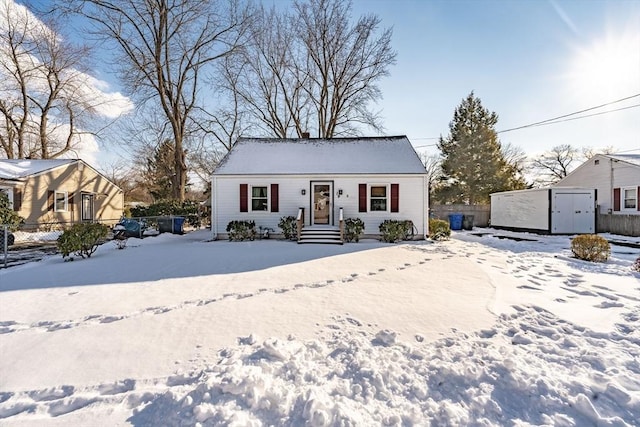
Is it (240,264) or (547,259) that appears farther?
(547,259)

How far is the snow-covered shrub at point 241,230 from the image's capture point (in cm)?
1286

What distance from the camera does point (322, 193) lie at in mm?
13656

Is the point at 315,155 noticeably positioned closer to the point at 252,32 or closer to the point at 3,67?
the point at 252,32

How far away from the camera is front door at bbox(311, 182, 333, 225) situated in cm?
1352

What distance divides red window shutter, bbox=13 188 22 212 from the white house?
1121cm

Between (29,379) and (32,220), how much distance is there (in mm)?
18941

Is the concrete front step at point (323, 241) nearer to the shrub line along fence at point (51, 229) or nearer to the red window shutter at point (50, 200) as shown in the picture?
the shrub line along fence at point (51, 229)

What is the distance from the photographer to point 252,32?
21.2 m

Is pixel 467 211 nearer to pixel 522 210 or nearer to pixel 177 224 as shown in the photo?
pixel 522 210

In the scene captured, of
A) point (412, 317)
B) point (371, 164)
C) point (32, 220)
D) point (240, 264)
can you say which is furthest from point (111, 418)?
point (32, 220)

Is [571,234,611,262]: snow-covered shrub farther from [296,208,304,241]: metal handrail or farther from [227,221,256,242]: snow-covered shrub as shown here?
[227,221,256,242]: snow-covered shrub

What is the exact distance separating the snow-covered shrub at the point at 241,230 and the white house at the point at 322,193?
0.57 m

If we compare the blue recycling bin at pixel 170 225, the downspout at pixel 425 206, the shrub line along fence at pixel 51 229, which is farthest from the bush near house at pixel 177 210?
the downspout at pixel 425 206

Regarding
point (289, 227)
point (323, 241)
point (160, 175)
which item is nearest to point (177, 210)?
point (160, 175)
